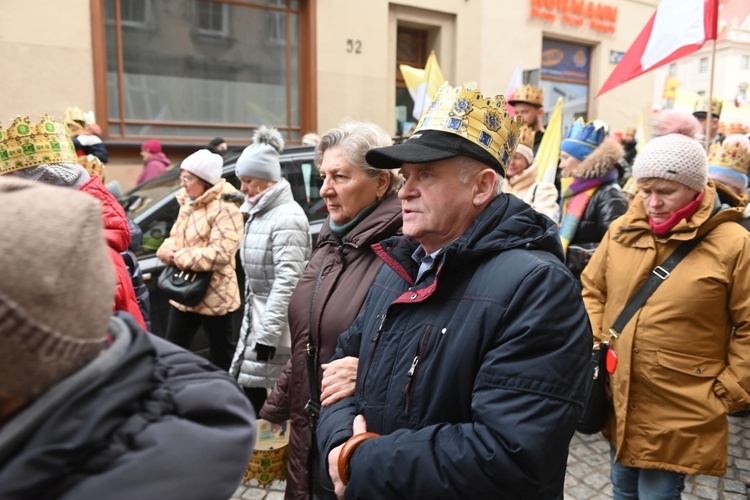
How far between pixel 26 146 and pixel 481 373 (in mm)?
2294

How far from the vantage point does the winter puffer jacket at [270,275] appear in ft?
11.4

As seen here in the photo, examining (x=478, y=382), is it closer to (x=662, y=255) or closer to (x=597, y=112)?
(x=662, y=255)

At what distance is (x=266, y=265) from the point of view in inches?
144

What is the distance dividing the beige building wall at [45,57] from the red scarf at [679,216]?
30.3ft

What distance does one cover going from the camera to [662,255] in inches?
102

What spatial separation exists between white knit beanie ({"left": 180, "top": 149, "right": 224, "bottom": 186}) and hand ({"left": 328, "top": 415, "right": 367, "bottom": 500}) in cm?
295

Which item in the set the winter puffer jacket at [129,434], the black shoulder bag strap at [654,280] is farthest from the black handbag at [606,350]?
the winter puffer jacket at [129,434]

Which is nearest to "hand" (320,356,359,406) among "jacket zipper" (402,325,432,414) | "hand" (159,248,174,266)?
"jacket zipper" (402,325,432,414)

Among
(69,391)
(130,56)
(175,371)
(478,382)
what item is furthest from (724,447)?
(130,56)

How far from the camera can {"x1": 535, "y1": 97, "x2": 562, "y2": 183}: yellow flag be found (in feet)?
17.0

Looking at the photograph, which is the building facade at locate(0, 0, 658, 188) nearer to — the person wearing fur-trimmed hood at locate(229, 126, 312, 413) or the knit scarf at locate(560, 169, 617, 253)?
the knit scarf at locate(560, 169, 617, 253)

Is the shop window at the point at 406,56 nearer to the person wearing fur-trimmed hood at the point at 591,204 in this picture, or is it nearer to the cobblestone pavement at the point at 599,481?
the person wearing fur-trimmed hood at the point at 591,204

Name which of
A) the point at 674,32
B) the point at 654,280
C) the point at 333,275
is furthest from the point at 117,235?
the point at 674,32

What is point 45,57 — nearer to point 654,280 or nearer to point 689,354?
point 654,280
